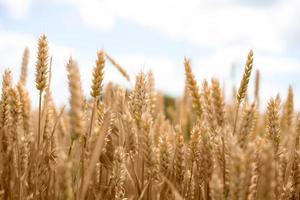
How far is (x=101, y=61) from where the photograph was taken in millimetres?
1707

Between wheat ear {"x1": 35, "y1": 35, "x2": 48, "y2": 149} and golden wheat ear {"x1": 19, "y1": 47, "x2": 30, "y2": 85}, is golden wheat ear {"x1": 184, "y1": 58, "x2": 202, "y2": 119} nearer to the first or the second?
wheat ear {"x1": 35, "y1": 35, "x2": 48, "y2": 149}

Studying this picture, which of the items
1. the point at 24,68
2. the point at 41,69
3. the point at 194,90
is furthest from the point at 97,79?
the point at 24,68

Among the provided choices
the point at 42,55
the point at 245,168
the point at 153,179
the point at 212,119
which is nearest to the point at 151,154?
the point at 153,179

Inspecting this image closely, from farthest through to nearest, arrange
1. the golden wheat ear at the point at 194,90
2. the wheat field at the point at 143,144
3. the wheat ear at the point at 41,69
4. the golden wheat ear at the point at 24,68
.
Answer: the golden wheat ear at the point at 24,68, the golden wheat ear at the point at 194,90, the wheat ear at the point at 41,69, the wheat field at the point at 143,144

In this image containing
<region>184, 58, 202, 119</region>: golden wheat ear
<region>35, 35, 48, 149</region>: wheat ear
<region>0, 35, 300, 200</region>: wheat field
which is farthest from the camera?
<region>184, 58, 202, 119</region>: golden wheat ear

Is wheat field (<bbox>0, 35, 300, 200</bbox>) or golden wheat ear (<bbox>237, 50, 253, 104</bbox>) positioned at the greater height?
golden wheat ear (<bbox>237, 50, 253, 104</bbox>)

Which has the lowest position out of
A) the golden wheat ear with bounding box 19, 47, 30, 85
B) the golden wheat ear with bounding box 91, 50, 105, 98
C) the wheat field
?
the wheat field

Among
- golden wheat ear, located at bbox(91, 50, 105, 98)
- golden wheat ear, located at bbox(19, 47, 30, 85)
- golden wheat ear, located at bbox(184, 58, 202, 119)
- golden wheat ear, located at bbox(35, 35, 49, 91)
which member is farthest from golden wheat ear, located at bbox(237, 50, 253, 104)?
golden wheat ear, located at bbox(19, 47, 30, 85)

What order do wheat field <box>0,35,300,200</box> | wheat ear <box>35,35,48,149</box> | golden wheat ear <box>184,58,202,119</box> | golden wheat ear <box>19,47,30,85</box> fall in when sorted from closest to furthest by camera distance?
wheat field <box>0,35,300,200</box>
wheat ear <box>35,35,48,149</box>
golden wheat ear <box>184,58,202,119</box>
golden wheat ear <box>19,47,30,85</box>

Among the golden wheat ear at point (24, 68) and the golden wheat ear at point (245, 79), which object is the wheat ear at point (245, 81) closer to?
the golden wheat ear at point (245, 79)

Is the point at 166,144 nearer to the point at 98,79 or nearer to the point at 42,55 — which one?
the point at 98,79

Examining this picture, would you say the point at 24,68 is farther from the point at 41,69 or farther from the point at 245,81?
the point at 245,81

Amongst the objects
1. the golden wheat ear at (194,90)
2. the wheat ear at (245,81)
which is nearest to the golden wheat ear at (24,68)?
the golden wheat ear at (194,90)

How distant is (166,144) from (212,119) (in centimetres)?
22
